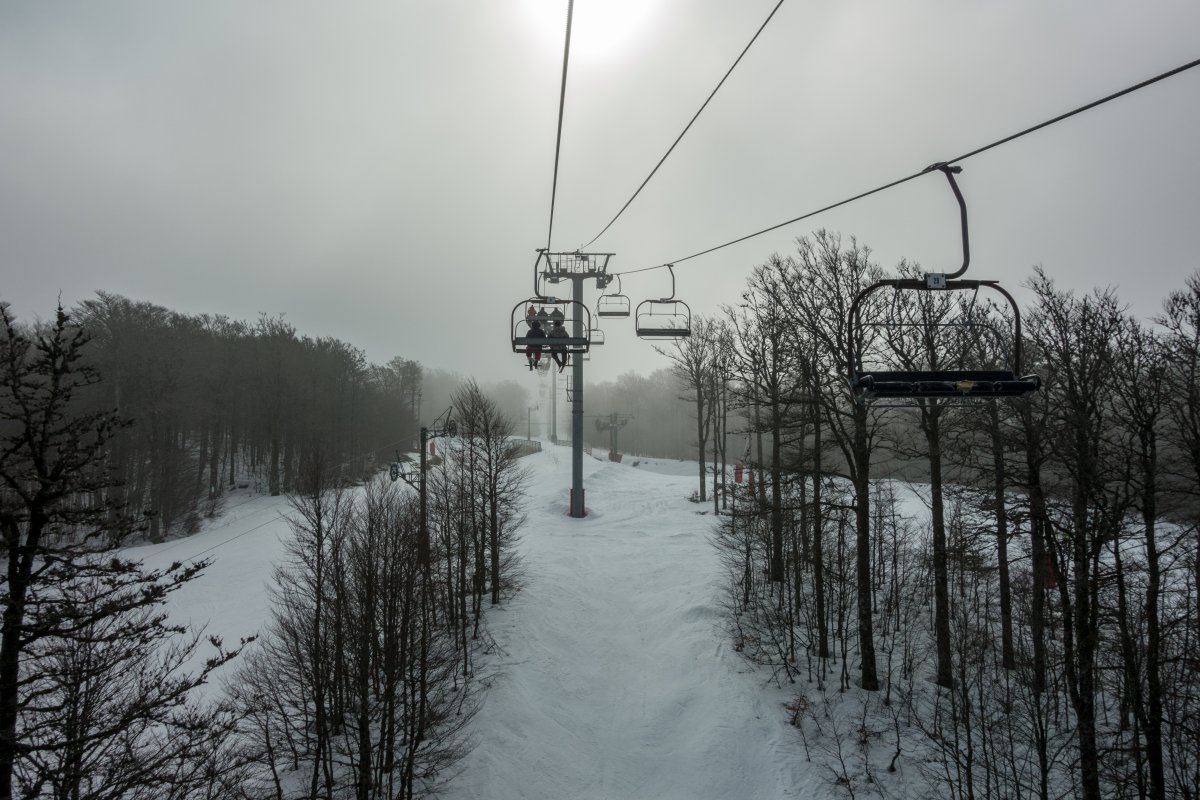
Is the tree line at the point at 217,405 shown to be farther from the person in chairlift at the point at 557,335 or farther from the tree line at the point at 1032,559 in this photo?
the tree line at the point at 1032,559

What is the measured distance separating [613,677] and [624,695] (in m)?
0.99

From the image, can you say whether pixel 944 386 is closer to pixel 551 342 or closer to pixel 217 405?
pixel 551 342

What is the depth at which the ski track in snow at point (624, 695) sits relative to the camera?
13508mm

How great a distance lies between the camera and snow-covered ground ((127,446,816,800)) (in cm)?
1355

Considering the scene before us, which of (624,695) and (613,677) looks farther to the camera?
(613,677)

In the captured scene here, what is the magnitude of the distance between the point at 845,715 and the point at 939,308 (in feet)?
36.0

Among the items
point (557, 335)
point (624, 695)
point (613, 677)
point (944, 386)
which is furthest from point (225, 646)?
point (944, 386)

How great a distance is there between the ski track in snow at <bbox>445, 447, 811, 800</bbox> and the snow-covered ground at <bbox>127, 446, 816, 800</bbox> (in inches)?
1.5

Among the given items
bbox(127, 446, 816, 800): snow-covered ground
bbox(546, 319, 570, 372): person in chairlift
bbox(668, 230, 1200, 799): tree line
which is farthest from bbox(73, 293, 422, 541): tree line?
bbox(668, 230, 1200, 799): tree line

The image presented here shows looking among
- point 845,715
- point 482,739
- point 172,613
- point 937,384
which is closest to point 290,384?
point 172,613

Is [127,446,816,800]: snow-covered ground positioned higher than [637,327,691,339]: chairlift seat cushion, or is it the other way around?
[637,327,691,339]: chairlift seat cushion

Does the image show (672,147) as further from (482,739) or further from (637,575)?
(637,575)

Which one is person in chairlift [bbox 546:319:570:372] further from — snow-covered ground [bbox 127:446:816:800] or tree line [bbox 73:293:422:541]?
tree line [bbox 73:293:422:541]

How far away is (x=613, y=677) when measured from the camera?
1773cm
